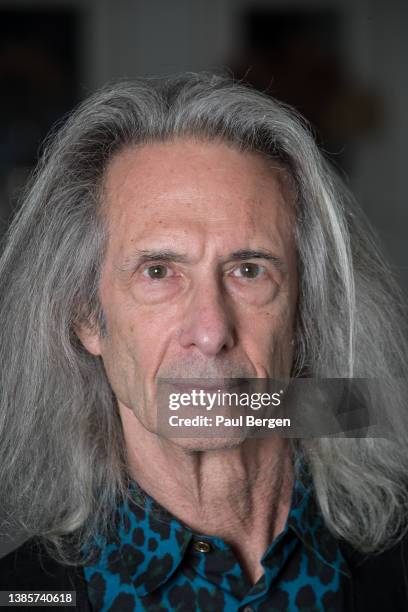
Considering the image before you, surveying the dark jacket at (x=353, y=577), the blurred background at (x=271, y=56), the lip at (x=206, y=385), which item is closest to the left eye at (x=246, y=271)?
the lip at (x=206, y=385)

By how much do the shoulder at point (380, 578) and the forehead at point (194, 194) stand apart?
462 mm

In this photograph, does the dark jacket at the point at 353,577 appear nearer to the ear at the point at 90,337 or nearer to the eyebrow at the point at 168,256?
the ear at the point at 90,337

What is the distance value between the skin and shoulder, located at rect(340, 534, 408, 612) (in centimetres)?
12

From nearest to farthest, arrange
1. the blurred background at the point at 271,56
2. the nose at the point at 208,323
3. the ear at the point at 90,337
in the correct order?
the nose at the point at 208,323 → the ear at the point at 90,337 → the blurred background at the point at 271,56

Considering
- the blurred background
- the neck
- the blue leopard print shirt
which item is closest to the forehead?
the neck

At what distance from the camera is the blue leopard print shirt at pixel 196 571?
1.10 metres

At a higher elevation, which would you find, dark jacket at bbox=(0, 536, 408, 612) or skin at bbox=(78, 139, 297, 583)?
skin at bbox=(78, 139, 297, 583)

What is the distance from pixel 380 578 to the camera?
3.88 ft

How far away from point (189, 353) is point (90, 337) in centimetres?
22

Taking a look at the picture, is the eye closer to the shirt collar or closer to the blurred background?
the shirt collar

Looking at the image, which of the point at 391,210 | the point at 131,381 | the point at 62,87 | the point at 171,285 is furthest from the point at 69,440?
the point at 391,210

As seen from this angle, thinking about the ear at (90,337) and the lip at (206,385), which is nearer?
the lip at (206,385)

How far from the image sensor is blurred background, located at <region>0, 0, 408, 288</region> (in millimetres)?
3855

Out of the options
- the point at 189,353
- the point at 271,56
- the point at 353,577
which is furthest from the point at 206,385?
the point at 271,56
